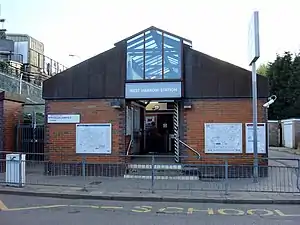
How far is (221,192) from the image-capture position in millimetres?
12672

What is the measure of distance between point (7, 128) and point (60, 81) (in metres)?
4.26

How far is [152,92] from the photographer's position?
54.2ft

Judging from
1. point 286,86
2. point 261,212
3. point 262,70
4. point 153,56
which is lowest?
point 261,212

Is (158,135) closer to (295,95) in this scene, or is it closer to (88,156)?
(88,156)

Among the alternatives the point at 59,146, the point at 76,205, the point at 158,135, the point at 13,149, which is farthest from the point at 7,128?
the point at 76,205

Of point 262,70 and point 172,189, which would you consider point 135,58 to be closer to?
point 172,189

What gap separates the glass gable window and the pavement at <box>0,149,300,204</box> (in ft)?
14.1

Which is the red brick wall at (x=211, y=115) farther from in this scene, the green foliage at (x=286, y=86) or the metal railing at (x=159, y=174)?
the green foliage at (x=286, y=86)

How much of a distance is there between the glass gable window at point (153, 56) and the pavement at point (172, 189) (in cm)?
430

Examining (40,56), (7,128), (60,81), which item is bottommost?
(7,128)

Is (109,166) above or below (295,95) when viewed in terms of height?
below

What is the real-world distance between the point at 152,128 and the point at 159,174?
7820 millimetres

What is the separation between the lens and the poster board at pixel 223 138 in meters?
16.3

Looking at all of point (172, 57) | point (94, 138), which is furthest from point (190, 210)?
point (172, 57)
